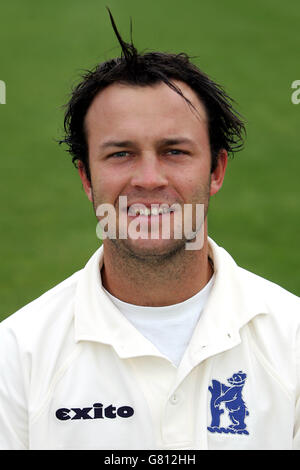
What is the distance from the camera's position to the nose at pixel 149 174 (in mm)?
2676

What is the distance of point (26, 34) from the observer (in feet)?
30.4

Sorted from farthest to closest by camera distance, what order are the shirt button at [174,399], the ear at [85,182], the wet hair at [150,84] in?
the ear at [85,182] < the wet hair at [150,84] < the shirt button at [174,399]

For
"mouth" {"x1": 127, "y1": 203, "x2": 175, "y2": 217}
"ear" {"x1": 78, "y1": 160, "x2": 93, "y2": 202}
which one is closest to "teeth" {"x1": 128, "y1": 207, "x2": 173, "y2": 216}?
"mouth" {"x1": 127, "y1": 203, "x2": 175, "y2": 217}

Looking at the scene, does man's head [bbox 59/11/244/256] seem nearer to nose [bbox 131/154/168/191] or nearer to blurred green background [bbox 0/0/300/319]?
nose [bbox 131/154/168/191]

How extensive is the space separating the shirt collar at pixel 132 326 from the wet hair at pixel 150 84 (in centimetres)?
42

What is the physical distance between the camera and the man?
2.69 meters

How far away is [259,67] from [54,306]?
618 cm

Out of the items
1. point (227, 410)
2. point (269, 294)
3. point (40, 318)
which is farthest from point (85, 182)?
point (227, 410)

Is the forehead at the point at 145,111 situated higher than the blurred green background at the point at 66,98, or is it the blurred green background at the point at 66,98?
the blurred green background at the point at 66,98

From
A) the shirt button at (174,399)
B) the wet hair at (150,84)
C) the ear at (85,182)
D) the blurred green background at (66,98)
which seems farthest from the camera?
the blurred green background at (66,98)

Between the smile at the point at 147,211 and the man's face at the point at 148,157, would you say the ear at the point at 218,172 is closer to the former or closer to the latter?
the man's face at the point at 148,157

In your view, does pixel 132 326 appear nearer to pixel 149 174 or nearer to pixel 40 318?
pixel 40 318

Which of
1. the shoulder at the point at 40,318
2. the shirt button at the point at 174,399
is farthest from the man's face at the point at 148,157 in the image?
the shirt button at the point at 174,399

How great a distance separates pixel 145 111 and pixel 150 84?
0.40 ft
